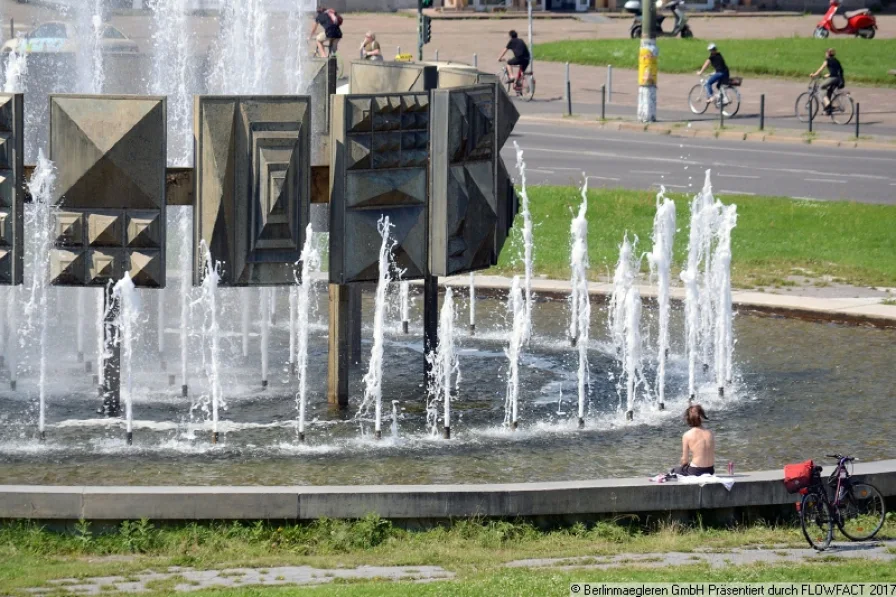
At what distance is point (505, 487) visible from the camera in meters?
11.7

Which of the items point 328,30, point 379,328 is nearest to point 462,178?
point 379,328

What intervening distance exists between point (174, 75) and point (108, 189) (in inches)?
545

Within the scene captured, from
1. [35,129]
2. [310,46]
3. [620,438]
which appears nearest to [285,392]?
[620,438]

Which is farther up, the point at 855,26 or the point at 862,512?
the point at 855,26

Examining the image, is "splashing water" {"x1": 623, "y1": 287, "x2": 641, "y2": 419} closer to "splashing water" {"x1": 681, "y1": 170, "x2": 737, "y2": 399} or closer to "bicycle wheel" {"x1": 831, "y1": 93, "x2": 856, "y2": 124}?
"splashing water" {"x1": 681, "y1": 170, "x2": 737, "y2": 399}

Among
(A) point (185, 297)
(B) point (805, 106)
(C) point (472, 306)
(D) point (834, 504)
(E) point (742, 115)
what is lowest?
(D) point (834, 504)

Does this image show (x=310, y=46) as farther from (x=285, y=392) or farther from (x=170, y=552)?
(x=170, y=552)

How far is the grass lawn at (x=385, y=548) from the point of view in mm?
10383

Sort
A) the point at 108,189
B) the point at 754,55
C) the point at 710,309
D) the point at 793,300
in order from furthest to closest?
the point at 754,55
the point at 793,300
the point at 710,309
the point at 108,189

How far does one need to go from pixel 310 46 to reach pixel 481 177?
3383 centimetres

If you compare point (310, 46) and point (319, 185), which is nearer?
point (319, 185)

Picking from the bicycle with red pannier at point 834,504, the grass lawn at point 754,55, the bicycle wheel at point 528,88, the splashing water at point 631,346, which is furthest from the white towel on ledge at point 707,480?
the bicycle wheel at point 528,88

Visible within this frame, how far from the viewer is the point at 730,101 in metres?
40.0

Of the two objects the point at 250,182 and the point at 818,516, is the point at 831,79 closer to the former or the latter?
the point at 250,182
